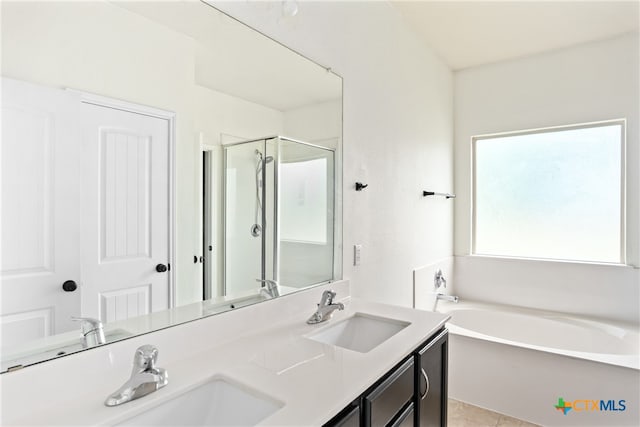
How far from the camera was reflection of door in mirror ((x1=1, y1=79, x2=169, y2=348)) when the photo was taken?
78cm

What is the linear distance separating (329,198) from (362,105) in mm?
585

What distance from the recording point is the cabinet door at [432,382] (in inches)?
51.7

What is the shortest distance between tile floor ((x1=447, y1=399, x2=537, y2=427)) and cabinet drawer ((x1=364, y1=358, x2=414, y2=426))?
1.31 meters

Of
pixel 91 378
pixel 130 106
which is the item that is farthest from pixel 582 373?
pixel 130 106

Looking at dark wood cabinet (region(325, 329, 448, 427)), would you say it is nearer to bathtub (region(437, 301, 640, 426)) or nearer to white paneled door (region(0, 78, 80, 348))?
white paneled door (region(0, 78, 80, 348))

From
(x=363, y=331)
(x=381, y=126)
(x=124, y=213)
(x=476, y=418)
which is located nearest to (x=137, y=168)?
(x=124, y=213)

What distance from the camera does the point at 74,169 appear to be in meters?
0.87

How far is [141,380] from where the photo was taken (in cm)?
82

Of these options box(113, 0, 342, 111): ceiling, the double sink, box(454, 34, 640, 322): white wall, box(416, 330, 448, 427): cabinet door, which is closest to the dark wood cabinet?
box(416, 330, 448, 427): cabinet door

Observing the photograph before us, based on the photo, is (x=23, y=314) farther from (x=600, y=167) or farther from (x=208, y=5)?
(x=600, y=167)

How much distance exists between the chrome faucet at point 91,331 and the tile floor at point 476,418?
2116 millimetres

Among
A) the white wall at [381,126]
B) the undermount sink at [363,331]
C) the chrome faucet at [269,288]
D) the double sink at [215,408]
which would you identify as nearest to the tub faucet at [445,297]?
the white wall at [381,126]

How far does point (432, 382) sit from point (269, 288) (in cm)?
74

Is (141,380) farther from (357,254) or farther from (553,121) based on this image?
(553,121)
